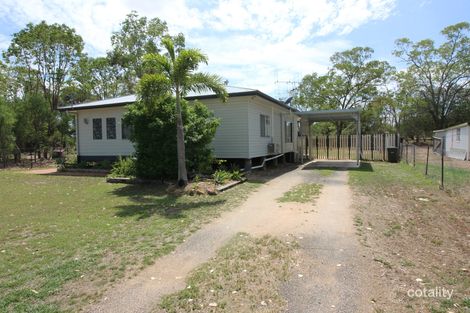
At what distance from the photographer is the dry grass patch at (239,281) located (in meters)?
3.22

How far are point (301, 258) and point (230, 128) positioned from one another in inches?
373

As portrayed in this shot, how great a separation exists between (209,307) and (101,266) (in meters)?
1.83

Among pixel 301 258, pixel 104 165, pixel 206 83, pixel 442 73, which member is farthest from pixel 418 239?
pixel 442 73

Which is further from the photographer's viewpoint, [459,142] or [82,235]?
[459,142]

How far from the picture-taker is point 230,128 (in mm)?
13438

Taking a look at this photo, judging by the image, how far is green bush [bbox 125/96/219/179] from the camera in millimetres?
10516

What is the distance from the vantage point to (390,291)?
3416 millimetres

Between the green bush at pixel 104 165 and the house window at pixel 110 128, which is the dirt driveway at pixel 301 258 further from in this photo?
the house window at pixel 110 128

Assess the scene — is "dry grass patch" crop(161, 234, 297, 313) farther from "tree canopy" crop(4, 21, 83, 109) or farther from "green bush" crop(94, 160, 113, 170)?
"tree canopy" crop(4, 21, 83, 109)

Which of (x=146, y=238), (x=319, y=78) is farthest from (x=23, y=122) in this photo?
(x=319, y=78)

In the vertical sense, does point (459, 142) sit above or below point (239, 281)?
above

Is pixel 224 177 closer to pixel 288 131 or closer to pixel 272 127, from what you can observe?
pixel 272 127

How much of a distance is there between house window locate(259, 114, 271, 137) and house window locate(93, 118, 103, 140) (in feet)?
26.9

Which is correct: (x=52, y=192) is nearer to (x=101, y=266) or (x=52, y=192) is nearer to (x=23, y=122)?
(x=101, y=266)
